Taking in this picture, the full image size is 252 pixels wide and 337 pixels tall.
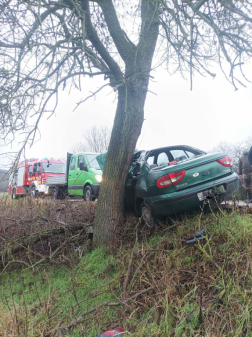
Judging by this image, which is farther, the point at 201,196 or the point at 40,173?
the point at 40,173

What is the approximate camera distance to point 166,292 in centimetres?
294

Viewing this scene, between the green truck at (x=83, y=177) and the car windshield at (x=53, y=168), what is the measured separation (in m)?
2.15

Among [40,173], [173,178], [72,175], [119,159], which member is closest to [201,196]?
[173,178]

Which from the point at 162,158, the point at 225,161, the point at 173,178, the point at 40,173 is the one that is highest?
the point at 162,158

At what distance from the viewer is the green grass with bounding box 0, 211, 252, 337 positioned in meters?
2.56

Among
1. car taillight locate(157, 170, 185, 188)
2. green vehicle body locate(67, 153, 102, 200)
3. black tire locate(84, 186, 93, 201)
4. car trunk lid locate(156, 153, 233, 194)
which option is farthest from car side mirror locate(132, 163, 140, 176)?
black tire locate(84, 186, 93, 201)

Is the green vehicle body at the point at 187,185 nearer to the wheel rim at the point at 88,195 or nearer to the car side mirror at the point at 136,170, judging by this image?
the car side mirror at the point at 136,170

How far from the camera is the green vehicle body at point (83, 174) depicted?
Result: 9.08 metres

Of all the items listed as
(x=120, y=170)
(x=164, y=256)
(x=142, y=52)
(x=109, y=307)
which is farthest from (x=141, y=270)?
(x=142, y=52)

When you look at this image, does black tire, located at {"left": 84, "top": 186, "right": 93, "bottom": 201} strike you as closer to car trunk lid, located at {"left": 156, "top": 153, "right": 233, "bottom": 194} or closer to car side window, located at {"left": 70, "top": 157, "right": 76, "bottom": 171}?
car side window, located at {"left": 70, "top": 157, "right": 76, "bottom": 171}

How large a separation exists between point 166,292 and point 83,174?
725cm

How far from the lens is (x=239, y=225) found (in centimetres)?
382

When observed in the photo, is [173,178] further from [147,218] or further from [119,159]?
[119,159]

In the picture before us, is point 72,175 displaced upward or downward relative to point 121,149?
downward
